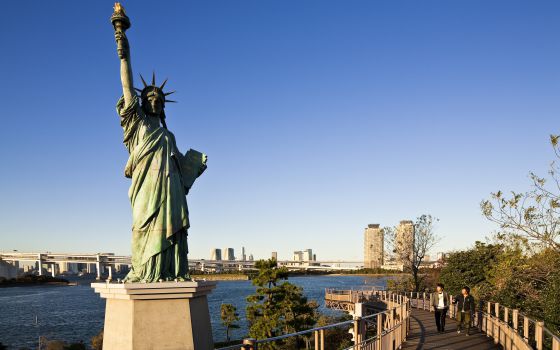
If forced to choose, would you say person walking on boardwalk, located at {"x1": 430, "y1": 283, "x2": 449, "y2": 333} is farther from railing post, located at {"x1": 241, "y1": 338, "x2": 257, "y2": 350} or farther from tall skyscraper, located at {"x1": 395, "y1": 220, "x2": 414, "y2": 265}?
tall skyscraper, located at {"x1": 395, "y1": 220, "x2": 414, "y2": 265}

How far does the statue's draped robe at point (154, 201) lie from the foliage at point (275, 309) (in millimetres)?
19976

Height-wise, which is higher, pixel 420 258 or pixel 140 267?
pixel 140 267

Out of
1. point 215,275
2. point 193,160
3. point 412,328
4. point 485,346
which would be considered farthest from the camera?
point 215,275

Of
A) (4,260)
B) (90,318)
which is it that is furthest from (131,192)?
(4,260)

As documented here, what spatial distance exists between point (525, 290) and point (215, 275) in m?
122

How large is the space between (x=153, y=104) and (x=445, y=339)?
1066cm

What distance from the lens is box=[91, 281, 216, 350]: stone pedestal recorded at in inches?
244

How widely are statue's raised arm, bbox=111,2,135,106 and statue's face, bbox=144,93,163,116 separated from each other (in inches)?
17.2

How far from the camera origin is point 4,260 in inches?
4754

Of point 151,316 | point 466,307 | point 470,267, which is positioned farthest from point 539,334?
point 470,267

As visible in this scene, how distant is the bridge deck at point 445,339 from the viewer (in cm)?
1162

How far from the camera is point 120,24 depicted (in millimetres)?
7301

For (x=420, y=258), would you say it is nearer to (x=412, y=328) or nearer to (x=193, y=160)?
(x=412, y=328)

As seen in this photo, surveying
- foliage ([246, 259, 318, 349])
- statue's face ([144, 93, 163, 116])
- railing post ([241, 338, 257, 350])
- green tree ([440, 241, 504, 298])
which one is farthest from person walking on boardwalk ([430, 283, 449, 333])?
green tree ([440, 241, 504, 298])
